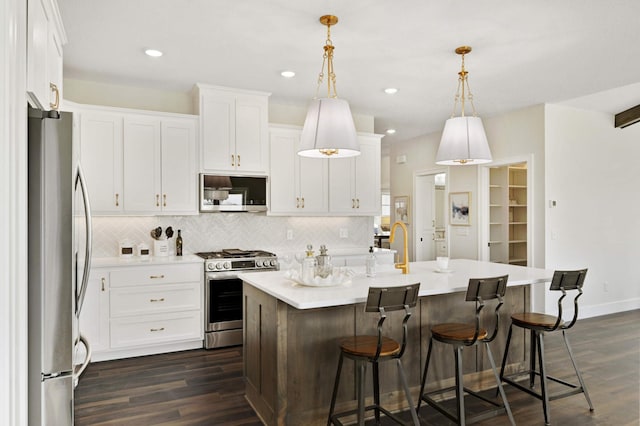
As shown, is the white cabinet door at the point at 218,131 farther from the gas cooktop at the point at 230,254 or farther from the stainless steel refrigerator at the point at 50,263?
the stainless steel refrigerator at the point at 50,263

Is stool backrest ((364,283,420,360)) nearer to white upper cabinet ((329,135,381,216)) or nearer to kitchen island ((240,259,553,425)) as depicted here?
kitchen island ((240,259,553,425))

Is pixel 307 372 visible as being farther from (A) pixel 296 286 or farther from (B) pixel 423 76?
(B) pixel 423 76

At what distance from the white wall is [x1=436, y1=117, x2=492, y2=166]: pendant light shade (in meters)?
2.40

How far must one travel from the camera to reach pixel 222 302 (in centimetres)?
448

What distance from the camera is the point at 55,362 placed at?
5.51ft

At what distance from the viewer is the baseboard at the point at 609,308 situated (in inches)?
225

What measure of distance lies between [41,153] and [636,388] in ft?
13.9

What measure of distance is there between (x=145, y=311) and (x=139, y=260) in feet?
1.66

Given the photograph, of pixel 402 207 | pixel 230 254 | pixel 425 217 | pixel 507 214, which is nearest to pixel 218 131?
pixel 230 254

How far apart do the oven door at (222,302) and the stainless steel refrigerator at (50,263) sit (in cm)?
269

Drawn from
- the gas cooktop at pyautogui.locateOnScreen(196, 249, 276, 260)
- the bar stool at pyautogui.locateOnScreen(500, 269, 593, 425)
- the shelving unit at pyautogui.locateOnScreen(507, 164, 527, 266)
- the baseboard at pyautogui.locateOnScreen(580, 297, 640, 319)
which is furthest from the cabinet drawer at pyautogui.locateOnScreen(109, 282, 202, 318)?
the shelving unit at pyautogui.locateOnScreen(507, 164, 527, 266)

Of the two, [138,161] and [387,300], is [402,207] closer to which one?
[138,161]

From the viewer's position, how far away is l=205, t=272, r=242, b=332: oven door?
4.42m

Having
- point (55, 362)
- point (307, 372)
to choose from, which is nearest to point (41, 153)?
point (55, 362)
